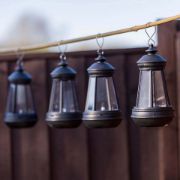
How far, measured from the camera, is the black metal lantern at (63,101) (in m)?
3.26

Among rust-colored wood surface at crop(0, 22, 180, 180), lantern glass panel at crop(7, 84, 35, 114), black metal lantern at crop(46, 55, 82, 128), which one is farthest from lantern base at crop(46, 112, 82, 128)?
rust-colored wood surface at crop(0, 22, 180, 180)

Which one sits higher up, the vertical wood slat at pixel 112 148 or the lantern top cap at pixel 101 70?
the lantern top cap at pixel 101 70

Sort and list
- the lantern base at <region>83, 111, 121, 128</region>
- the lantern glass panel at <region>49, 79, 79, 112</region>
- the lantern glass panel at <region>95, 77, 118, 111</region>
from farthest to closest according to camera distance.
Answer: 1. the lantern glass panel at <region>49, 79, 79, 112</region>
2. the lantern glass panel at <region>95, 77, 118, 111</region>
3. the lantern base at <region>83, 111, 121, 128</region>

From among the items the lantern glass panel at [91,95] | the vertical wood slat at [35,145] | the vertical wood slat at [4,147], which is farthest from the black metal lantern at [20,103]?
the lantern glass panel at [91,95]

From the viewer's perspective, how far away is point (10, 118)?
3.68 m

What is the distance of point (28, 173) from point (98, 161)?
0.54 m

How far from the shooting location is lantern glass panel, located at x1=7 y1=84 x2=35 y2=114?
3736mm

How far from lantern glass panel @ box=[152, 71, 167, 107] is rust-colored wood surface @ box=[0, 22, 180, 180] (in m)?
1.05

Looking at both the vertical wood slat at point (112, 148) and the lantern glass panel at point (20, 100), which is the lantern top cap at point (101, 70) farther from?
the vertical wood slat at point (112, 148)

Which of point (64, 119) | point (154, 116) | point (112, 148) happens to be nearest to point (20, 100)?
point (64, 119)

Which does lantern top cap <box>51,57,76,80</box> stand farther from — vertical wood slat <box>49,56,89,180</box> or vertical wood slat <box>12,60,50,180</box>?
vertical wood slat <box>12,60,50,180</box>

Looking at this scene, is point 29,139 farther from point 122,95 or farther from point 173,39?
point 173,39

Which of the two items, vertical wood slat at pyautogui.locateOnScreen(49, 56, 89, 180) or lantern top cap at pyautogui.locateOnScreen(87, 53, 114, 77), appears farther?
vertical wood slat at pyautogui.locateOnScreen(49, 56, 89, 180)

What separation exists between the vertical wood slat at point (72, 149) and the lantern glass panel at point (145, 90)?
50.8 inches
